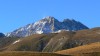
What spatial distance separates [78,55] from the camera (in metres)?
93.9

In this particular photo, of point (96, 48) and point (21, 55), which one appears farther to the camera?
point (96, 48)

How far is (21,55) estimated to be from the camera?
93.1 metres

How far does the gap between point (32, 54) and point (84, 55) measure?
12.7m

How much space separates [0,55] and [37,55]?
1019 centimetres

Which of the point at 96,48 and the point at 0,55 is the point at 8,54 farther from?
the point at 96,48

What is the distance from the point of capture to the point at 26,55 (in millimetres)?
92375

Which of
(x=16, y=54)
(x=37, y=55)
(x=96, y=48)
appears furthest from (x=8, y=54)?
(x=96, y=48)

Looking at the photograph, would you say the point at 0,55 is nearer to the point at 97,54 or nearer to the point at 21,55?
the point at 21,55

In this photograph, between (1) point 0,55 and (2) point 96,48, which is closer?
(1) point 0,55

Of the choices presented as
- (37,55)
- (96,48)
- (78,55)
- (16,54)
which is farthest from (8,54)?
(96,48)

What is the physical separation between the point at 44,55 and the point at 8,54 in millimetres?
9336

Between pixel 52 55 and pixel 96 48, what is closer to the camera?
pixel 52 55

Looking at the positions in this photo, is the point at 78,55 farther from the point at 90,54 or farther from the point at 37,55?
the point at 37,55

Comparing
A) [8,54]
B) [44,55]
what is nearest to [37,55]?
[44,55]
